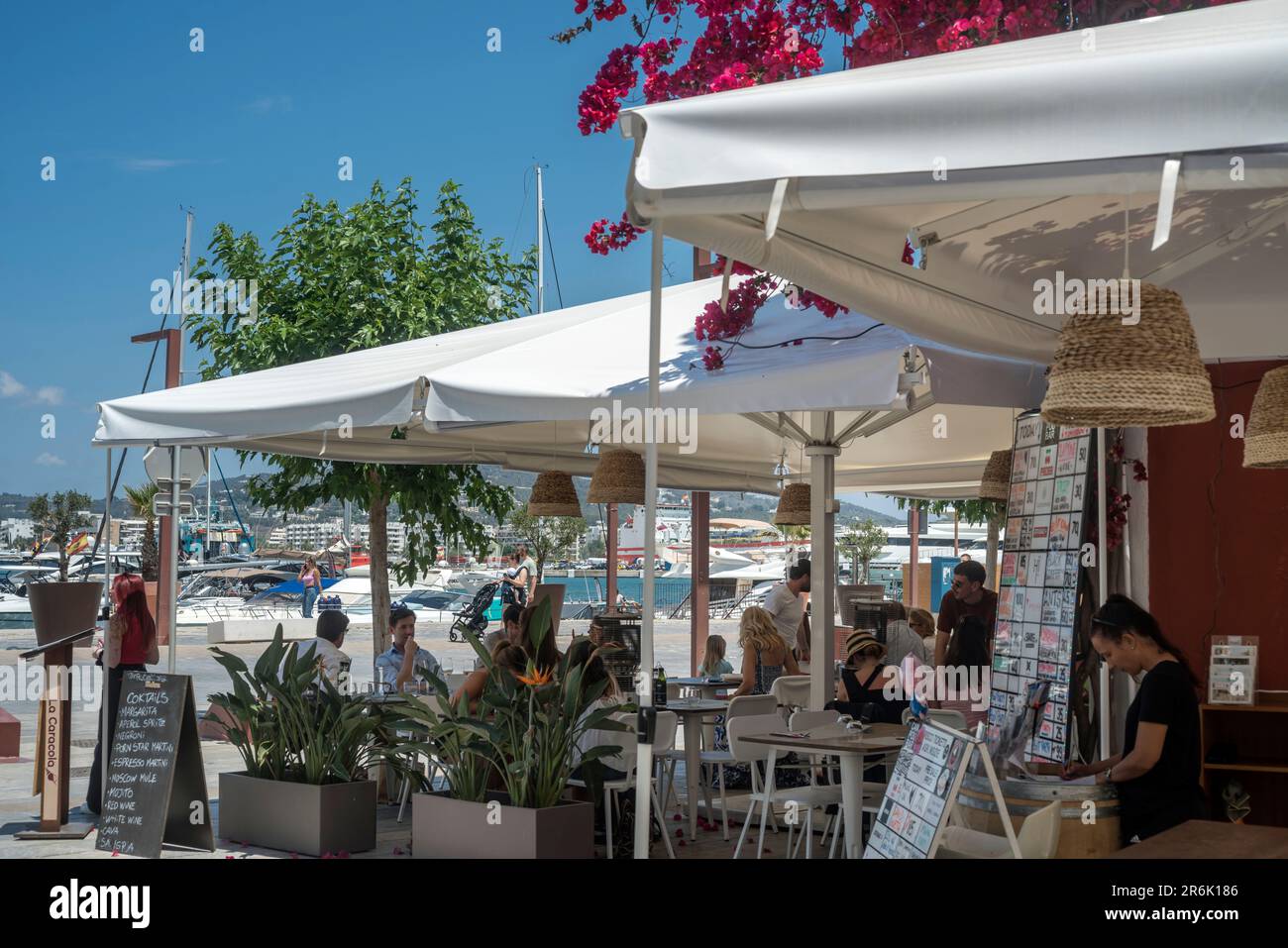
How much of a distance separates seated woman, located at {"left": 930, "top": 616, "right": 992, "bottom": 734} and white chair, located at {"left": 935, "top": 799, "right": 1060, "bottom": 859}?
111 inches

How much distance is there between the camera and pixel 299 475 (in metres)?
12.2

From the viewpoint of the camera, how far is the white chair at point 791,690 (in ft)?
31.2

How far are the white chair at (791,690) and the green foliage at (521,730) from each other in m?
3.00

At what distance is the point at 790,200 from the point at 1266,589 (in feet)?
16.3

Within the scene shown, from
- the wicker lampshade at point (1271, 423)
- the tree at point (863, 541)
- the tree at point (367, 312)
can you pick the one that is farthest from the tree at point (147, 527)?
the wicker lampshade at point (1271, 423)

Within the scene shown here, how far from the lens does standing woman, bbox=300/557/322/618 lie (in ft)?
91.2

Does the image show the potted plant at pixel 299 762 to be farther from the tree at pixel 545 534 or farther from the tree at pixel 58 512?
the tree at pixel 58 512

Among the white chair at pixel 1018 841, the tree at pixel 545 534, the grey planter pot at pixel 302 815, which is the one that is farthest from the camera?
the tree at pixel 545 534

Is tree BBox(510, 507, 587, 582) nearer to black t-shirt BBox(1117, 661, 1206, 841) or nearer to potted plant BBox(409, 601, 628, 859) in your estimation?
potted plant BBox(409, 601, 628, 859)

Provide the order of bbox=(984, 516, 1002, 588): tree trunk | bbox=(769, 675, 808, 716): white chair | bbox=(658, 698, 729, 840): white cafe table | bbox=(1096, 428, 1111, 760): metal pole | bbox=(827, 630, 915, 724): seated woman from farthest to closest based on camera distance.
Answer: bbox=(984, 516, 1002, 588): tree trunk < bbox=(769, 675, 808, 716): white chair < bbox=(658, 698, 729, 840): white cafe table < bbox=(827, 630, 915, 724): seated woman < bbox=(1096, 428, 1111, 760): metal pole

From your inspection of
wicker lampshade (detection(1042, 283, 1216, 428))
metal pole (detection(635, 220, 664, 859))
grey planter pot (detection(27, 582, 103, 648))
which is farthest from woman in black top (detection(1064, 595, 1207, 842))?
grey planter pot (detection(27, 582, 103, 648))

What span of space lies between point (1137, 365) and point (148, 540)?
26.6 meters

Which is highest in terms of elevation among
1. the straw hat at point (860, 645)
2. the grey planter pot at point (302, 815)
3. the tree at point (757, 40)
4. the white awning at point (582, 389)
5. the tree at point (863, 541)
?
the tree at point (757, 40)
